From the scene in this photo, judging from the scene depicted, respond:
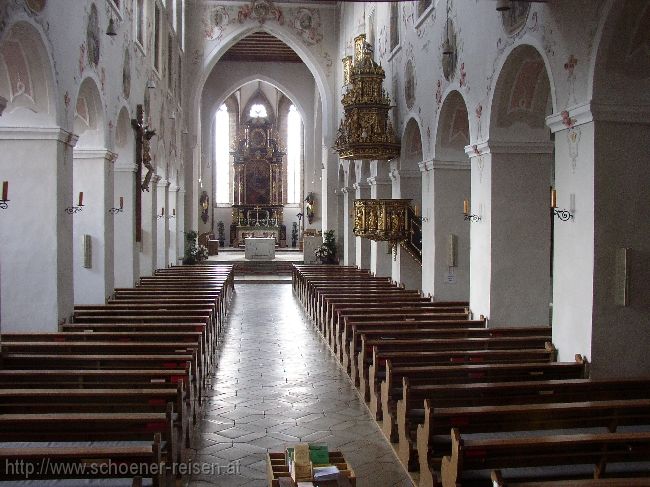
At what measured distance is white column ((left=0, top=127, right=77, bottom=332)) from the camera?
829 centimetres

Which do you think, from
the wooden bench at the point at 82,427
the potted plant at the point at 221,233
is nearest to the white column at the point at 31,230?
the wooden bench at the point at 82,427

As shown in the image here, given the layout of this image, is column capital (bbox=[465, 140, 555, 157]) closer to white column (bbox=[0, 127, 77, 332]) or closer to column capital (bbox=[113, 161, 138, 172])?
white column (bbox=[0, 127, 77, 332])

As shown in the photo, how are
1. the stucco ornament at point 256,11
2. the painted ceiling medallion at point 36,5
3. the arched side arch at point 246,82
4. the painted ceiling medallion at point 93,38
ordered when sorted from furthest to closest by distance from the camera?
the arched side arch at point 246,82 → the stucco ornament at point 256,11 → the painted ceiling medallion at point 93,38 → the painted ceiling medallion at point 36,5

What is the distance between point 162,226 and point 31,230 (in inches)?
367

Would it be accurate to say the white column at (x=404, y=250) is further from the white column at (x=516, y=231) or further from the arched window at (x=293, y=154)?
the arched window at (x=293, y=154)

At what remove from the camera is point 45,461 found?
163 inches

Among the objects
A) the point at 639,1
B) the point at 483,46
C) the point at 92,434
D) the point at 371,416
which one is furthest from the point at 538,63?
the point at 92,434

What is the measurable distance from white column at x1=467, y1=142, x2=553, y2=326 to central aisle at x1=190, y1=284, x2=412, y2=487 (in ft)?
7.98

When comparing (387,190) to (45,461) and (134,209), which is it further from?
(45,461)

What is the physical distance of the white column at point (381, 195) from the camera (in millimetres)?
16375

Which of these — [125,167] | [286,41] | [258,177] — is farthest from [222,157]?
[125,167]

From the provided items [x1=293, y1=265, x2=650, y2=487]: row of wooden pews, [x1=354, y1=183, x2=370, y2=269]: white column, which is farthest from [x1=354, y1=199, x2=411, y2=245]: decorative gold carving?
[x1=354, y1=183, x2=370, y2=269]: white column

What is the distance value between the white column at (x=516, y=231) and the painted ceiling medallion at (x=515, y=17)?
1.54 metres

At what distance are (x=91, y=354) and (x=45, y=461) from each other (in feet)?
10.1
